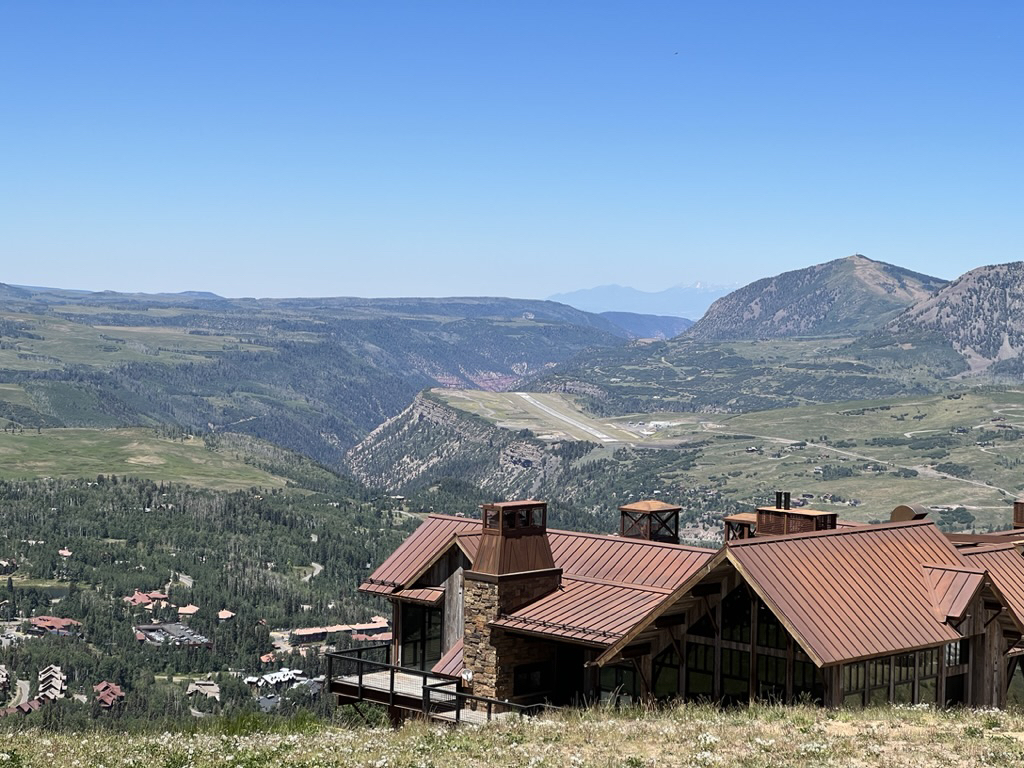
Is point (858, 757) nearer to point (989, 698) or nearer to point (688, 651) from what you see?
point (688, 651)

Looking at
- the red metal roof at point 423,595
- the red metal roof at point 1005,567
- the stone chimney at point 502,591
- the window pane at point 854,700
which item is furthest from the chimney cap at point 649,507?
the window pane at point 854,700

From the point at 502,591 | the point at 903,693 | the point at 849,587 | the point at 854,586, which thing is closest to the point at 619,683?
the point at 502,591

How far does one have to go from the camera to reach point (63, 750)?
31.0m

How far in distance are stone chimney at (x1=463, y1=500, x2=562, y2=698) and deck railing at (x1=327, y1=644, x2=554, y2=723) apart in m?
1.08

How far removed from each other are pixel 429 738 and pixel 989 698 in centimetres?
2187

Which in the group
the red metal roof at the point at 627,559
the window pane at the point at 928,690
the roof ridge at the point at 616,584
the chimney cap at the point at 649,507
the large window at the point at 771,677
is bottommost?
the window pane at the point at 928,690

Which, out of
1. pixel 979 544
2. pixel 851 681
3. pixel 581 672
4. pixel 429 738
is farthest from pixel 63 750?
pixel 979 544

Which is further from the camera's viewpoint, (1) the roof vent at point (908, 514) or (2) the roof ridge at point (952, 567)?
(1) the roof vent at point (908, 514)

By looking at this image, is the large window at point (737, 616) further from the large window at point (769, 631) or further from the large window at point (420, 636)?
the large window at point (420, 636)

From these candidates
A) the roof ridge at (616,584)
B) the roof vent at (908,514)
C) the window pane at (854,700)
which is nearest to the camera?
the window pane at (854,700)

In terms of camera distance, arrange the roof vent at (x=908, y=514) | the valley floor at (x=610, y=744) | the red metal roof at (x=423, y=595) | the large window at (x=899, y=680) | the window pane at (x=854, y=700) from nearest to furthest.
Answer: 1. the valley floor at (x=610, y=744)
2. the window pane at (x=854, y=700)
3. the large window at (x=899, y=680)
4. the red metal roof at (x=423, y=595)
5. the roof vent at (x=908, y=514)

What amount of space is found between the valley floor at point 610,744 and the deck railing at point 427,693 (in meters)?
5.22

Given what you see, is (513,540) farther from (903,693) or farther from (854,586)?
(903,693)

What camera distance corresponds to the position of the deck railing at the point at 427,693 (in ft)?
141
